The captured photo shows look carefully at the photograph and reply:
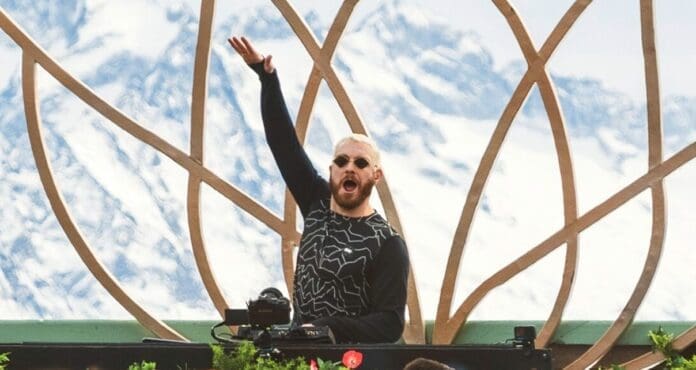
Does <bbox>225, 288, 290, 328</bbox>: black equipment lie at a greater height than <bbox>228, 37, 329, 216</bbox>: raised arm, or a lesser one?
lesser

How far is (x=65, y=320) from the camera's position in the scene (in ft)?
13.9

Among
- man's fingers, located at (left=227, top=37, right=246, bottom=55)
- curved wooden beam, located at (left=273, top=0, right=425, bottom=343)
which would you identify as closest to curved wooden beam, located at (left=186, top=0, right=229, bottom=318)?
→ curved wooden beam, located at (left=273, top=0, right=425, bottom=343)

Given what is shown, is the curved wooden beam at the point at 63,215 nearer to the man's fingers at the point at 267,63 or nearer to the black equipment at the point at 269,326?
the man's fingers at the point at 267,63

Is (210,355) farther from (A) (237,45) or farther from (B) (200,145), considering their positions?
(B) (200,145)

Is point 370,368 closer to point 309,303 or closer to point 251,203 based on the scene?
point 309,303

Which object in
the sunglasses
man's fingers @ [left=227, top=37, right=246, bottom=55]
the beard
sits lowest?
the beard

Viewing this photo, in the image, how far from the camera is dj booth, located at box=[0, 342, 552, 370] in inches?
84.0

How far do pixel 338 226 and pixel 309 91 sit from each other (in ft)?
4.15

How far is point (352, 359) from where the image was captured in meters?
2.12

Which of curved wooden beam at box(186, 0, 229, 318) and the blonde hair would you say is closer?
the blonde hair

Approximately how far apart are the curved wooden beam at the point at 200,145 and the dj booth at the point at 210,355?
1.88 meters

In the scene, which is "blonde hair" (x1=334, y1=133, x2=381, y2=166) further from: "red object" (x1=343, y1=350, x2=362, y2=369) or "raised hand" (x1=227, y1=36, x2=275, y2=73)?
"red object" (x1=343, y1=350, x2=362, y2=369)

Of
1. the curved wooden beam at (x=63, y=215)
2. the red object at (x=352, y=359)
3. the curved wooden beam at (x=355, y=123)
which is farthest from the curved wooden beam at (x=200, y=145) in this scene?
the red object at (x=352, y=359)

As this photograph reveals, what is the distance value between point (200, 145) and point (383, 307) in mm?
1503
